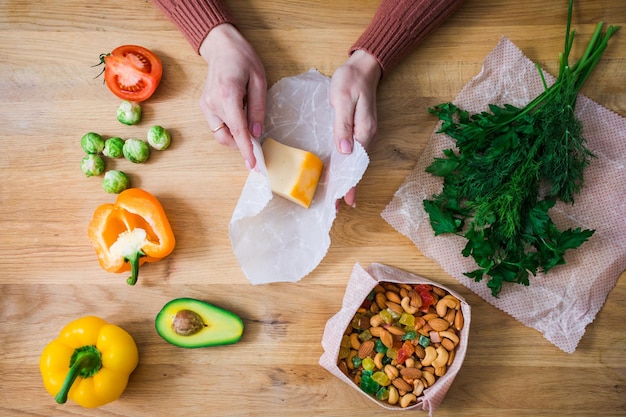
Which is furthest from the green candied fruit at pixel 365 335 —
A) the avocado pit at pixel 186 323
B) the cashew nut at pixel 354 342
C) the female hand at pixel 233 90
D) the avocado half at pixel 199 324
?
the female hand at pixel 233 90

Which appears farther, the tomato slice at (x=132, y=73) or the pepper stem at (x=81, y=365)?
the tomato slice at (x=132, y=73)

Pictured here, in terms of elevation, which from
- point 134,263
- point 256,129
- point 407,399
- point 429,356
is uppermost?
point 256,129

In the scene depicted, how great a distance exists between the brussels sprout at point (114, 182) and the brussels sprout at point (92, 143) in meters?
0.07

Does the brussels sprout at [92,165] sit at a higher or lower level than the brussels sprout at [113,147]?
lower

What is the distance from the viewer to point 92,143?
1569 millimetres

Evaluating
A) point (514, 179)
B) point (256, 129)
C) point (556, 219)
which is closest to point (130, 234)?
point (256, 129)

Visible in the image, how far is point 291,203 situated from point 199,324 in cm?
42

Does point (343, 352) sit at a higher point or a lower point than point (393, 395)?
higher

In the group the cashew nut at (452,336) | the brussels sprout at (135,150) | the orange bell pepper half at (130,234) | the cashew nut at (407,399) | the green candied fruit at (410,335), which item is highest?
the brussels sprout at (135,150)

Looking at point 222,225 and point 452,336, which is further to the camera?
point 222,225

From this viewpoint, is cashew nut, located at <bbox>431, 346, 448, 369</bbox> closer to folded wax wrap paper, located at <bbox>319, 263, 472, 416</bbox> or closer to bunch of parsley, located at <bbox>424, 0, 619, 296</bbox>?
folded wax wrap paper, located at <bbox>319, 263, 472, 416</bbox>

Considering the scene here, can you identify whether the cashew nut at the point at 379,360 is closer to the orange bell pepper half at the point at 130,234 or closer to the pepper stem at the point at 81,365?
the orange bell pepper half at the point at 130,234

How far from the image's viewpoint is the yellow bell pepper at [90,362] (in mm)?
1470

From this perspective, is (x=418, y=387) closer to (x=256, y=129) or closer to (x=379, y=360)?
(x=379, y=360)
